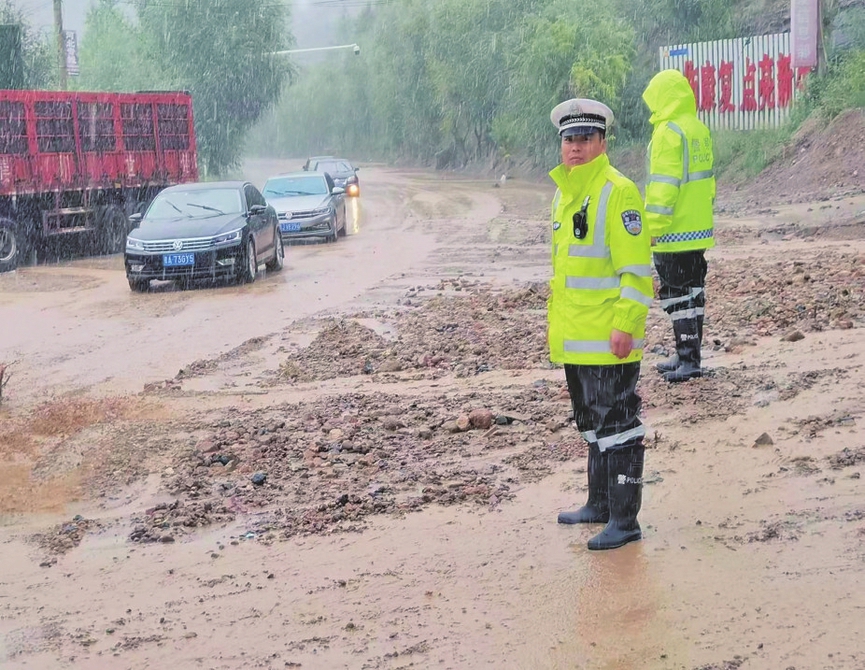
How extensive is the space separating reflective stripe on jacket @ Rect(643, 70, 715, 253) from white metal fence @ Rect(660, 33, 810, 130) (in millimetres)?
24586

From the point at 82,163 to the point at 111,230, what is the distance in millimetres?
1640

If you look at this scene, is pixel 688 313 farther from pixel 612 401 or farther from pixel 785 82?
pixel 785 82

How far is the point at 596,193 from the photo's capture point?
5.16m

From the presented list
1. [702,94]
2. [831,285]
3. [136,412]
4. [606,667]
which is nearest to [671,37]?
[702,94]

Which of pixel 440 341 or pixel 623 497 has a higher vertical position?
pixel 623 497

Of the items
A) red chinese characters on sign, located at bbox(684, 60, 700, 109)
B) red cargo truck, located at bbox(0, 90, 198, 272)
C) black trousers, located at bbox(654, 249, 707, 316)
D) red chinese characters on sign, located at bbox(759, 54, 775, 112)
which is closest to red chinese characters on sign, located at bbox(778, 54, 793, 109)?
red chinese characters on sign, located at bbox(759, 54, 775, 112)

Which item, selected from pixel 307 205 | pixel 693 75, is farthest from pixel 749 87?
pixel 307 205

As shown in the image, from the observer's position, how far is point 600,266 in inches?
204

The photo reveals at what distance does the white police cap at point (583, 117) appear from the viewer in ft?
16.9

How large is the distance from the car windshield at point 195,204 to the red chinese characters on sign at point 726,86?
1960 cm

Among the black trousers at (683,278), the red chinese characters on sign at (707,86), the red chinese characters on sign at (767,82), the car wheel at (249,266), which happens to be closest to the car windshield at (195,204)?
the car wheel at (249,266)

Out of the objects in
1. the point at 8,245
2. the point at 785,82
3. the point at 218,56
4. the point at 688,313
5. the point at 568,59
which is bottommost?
the point at 8,245

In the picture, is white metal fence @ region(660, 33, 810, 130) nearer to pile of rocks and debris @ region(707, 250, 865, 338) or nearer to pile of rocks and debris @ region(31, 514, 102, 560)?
pile of rocks and debris @ region(707, 250, 865, 338)

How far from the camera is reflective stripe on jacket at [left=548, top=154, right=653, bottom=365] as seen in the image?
5098 millimetres
